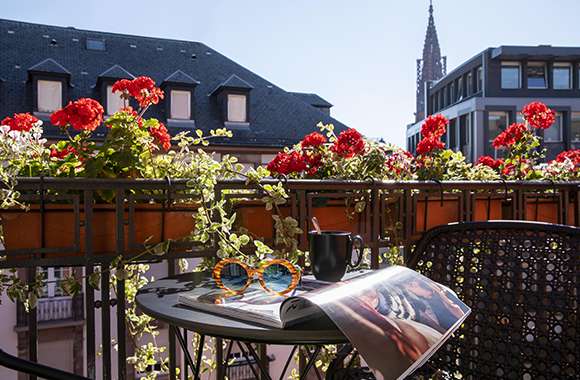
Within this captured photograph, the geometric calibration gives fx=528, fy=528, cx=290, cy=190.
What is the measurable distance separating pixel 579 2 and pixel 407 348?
77.8 ft

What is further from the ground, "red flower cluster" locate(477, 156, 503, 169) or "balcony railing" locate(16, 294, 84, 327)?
"red flower cluster" locate(477, 156, 503, 169)

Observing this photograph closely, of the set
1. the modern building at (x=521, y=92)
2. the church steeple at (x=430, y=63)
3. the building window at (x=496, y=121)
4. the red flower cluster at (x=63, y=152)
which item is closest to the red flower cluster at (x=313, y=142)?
the red flower cluster at (x=63, y=152)

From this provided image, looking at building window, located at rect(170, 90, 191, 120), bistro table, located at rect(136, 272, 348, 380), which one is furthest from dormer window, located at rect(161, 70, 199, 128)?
bistro table, located at rect(136, 272, 348, 380)

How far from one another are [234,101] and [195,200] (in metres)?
12.7

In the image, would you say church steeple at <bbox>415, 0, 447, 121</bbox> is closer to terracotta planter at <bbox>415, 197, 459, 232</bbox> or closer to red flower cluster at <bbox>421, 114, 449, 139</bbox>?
red flower cluster at <bbox>421, 114, 449, 139</bbox>

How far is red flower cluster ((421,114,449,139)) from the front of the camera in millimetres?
2418

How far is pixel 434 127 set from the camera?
2.49m

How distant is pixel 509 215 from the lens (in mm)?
2086

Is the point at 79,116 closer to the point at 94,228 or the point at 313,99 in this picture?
the point at 94,228

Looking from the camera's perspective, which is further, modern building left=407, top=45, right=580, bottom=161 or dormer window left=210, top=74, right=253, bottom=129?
modern building left=407, top=45, right=580, bottom=161

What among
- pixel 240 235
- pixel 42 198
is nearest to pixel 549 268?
pixel 240 235

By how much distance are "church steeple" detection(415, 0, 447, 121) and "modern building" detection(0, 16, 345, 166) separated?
41397 mm

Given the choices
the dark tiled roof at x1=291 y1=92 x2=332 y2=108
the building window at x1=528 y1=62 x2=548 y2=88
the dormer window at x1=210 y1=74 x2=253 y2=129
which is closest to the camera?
the dormer window at x1=210 y1=74 x2=253 y2=129

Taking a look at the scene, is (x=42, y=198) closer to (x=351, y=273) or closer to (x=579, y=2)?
(x=351, y=273)
